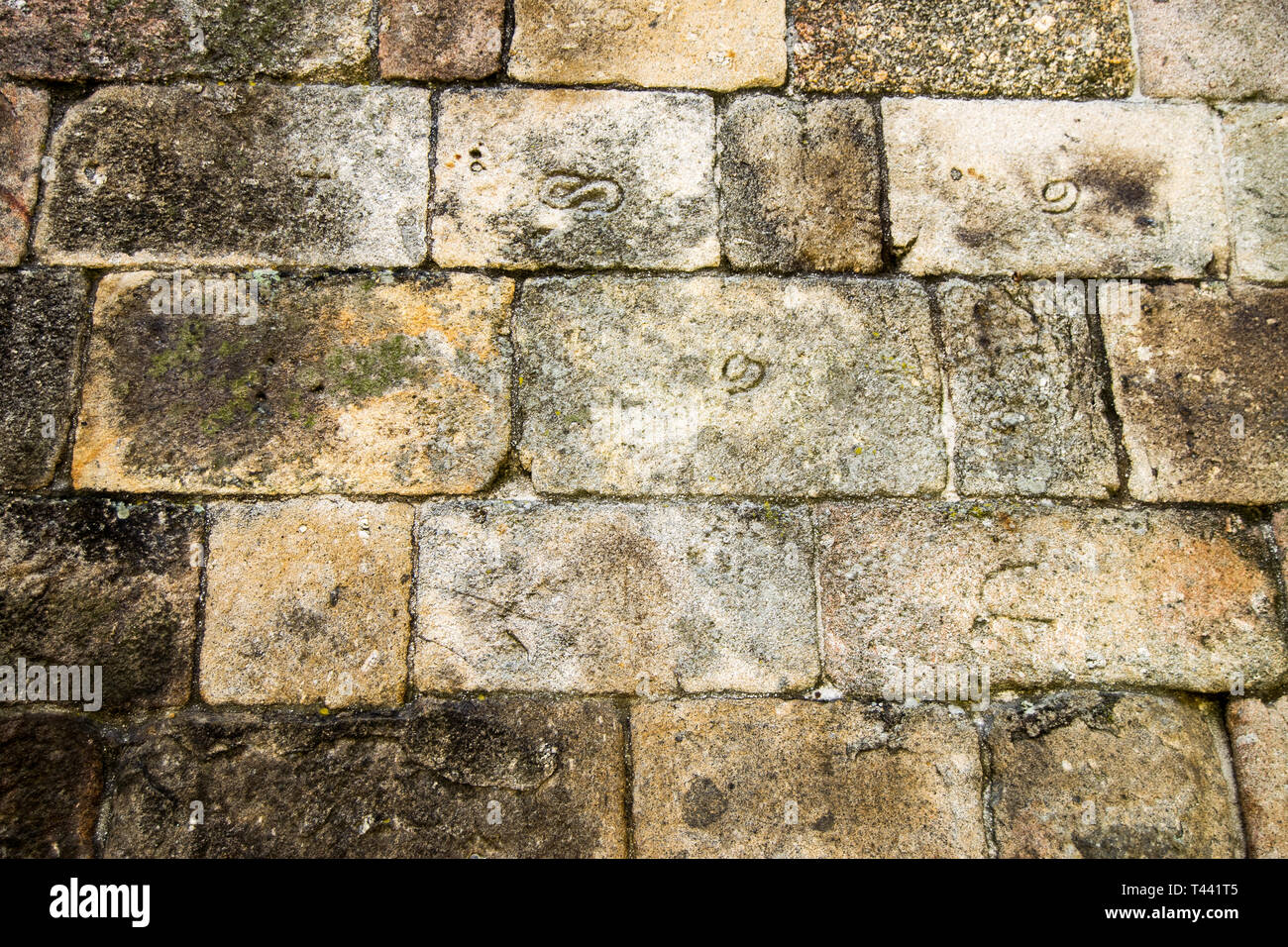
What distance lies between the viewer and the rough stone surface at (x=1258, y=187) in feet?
7.52

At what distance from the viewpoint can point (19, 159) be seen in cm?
226

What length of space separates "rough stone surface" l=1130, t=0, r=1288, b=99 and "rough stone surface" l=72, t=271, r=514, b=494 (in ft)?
7.25

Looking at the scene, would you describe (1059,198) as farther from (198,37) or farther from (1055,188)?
(198,37)

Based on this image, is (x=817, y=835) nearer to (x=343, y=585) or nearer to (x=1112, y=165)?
(x=343, y=585)

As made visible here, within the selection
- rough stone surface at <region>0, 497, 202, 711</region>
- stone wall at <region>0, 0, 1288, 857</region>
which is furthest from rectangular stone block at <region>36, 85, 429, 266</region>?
rough stone surface at <region>0, 497, 202, 711</region>

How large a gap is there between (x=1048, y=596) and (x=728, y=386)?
1.11 metres

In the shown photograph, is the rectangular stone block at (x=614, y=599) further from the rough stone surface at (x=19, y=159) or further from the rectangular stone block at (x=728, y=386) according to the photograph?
the rough stone surface at (x=19, y=159)

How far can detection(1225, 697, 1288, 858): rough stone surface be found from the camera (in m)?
2.03

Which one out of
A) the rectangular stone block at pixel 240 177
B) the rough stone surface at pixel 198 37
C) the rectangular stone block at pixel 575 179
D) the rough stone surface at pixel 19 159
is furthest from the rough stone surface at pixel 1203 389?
the rough stone surface at pixel 19 159

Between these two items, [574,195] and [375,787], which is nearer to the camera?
[375,787]

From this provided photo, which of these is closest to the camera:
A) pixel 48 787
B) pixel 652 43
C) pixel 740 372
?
pixel 48 787

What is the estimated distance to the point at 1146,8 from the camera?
2.36m

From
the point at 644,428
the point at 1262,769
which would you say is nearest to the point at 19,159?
the point at 644,428

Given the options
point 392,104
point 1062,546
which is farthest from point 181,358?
point 1062,546
